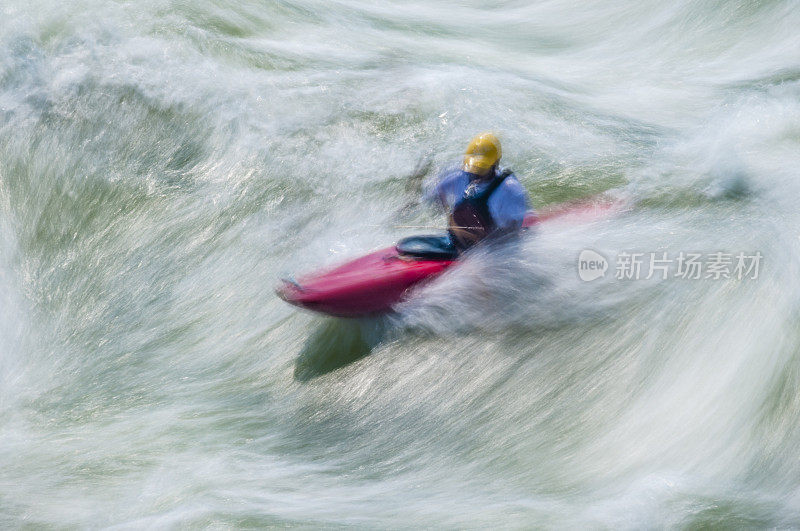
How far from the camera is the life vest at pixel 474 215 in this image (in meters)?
4.32

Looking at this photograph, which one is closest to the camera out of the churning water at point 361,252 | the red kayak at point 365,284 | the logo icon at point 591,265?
the churning water at point 361,252

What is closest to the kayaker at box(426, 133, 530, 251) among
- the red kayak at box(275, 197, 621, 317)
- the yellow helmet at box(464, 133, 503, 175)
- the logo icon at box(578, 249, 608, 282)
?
the yellow helmet at box(464, 133, 503, 175)

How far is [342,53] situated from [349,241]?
7.70ft

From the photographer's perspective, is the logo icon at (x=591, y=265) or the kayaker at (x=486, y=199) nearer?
the kayaker at (x=486, y=199)

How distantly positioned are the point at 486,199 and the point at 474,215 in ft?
0.36

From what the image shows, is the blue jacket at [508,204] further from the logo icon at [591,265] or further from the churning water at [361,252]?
the logo icon at [591,265]

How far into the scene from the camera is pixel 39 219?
18.1ft

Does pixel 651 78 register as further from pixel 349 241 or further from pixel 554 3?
pixel 349 241

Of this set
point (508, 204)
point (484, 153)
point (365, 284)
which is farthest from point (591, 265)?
point (365, 284)

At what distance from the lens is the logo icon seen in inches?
176

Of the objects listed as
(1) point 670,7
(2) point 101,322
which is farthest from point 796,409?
(1) point 670,7

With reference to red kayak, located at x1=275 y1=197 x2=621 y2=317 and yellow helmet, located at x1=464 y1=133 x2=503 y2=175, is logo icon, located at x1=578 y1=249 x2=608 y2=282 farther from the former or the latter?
yellow helmet, located at x1=464 y1=133 x2=503 y2=175

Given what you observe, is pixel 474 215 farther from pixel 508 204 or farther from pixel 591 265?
pixel 591 265

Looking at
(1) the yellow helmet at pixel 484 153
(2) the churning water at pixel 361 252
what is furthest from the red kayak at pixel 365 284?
(1) the yellow helmet at pixel 484 153
